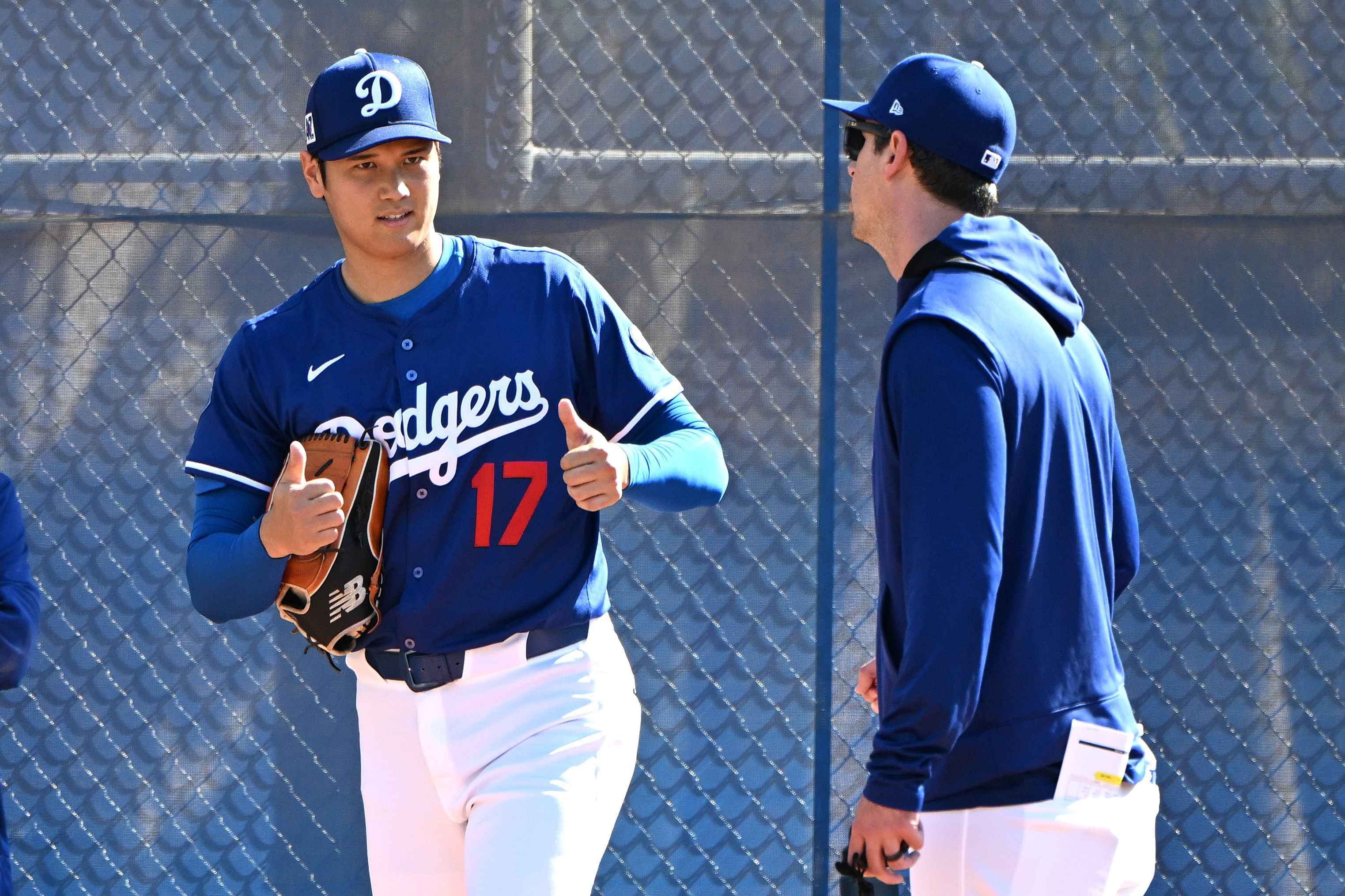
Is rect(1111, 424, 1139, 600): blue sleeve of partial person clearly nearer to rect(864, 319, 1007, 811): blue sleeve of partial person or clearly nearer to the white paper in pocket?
the white paper in pocket

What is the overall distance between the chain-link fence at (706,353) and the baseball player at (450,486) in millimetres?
1267

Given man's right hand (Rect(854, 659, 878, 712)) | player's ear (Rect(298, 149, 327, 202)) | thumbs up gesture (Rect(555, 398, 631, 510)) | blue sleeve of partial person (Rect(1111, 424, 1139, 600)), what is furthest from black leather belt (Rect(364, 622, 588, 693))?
blue sleeve of partial person (Rect(1111, 424, 1139, 600))

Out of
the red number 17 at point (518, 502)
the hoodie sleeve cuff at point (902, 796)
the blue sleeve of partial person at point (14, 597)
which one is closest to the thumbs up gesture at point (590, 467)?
the red number 17 at point (518, 502)

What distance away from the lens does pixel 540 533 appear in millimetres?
2227

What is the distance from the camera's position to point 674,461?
220cm

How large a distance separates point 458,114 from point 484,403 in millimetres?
1551

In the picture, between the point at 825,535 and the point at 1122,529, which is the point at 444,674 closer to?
the point at 1122,529

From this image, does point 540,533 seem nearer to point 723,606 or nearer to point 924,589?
point 924,589

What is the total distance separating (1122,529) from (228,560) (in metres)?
1.46

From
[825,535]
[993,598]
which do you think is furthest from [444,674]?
[825,535]

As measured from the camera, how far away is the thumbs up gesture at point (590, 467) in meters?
1.99

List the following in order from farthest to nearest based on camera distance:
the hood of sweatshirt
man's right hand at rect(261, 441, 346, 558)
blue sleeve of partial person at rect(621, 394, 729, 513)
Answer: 1. blue sleeve of partial person at rect(621, 394, 729, 513)
2. man's right hand at rect(261, 441, 346, 558)
3. the hood of sweatshirt

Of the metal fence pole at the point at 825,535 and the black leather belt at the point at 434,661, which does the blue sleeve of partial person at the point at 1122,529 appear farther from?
the metal fence pole at the point at 825,535

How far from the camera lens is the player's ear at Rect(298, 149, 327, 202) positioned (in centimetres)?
231
